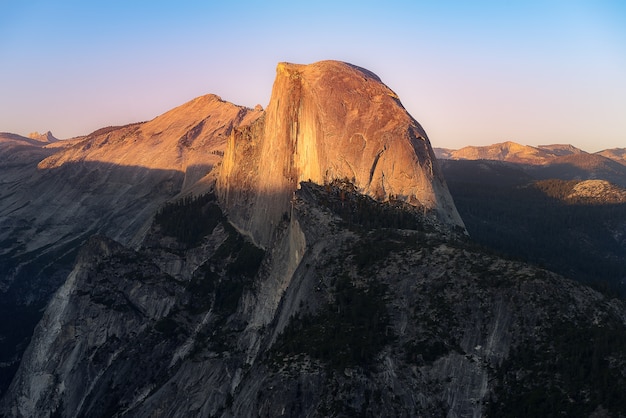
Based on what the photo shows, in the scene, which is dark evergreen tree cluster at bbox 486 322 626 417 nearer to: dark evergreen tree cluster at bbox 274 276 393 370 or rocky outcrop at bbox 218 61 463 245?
dark evergreen tree cluster at bbox 274 276 393 370

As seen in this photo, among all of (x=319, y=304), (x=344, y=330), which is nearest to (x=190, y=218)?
(x=319, y=304)

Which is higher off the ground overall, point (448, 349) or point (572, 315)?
point (572, 315)

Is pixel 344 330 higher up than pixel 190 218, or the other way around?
pixel 190 218

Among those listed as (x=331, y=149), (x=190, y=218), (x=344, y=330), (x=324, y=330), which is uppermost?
(x=331, y=149)

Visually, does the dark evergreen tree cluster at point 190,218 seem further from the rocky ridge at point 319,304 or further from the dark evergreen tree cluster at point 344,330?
the dark evergreen tree cluster at point 344,330

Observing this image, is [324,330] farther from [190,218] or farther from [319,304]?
[190,218]

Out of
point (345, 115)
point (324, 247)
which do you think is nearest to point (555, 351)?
point (324, 247)

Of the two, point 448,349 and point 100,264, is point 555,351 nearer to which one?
point 448,349

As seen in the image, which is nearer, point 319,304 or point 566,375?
point 566,375
